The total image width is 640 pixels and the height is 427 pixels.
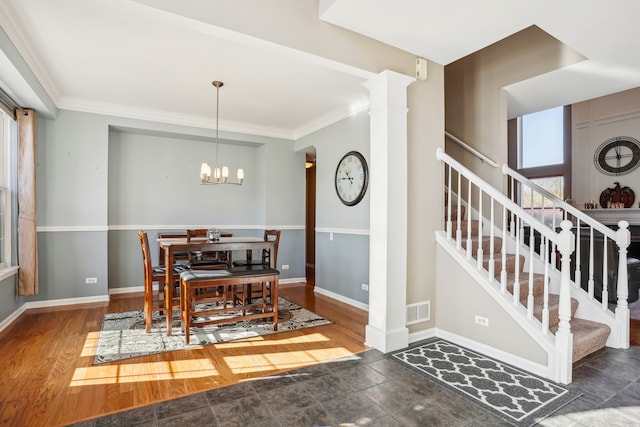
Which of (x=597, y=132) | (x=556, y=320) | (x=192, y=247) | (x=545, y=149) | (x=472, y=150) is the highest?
(x=597, y=132)

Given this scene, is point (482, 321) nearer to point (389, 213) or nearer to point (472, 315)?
point (472, 315)

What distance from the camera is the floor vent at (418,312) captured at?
10.2ft

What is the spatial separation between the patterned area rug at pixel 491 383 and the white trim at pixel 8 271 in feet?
12.6

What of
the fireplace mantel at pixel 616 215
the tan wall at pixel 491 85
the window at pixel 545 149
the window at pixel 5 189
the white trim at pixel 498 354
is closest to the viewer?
the white trim at pixel 498 354

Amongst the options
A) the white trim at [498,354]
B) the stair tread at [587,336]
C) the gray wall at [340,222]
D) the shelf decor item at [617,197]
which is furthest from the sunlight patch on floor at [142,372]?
the shelf decor item at [617,197]

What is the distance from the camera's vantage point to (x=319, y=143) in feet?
17.4

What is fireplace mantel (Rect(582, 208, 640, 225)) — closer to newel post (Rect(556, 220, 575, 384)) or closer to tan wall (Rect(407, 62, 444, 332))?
tan wall (Rect(407, 62, 444, 332))

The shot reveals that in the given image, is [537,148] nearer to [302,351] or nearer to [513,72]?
[513,72]

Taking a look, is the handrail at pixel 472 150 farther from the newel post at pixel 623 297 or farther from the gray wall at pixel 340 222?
the newel post at pixel 623 297

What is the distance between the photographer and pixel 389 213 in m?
2.95

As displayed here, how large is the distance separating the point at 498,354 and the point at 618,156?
6905 mm

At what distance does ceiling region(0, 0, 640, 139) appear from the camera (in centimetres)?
240

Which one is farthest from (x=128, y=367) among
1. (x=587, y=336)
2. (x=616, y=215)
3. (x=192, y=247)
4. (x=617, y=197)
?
(x=617, y=197)

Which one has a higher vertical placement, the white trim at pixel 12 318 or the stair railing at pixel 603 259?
the stair railing at pixel 603 259
